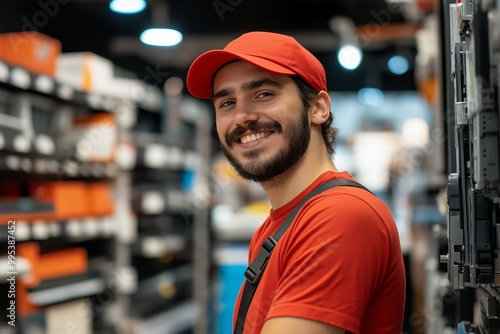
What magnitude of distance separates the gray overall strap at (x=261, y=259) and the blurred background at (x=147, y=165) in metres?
1.39

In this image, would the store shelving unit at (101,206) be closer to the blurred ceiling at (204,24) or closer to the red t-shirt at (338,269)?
the blurred ceiling at (204,24)

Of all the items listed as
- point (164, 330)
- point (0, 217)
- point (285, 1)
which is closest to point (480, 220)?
point (0, 217)

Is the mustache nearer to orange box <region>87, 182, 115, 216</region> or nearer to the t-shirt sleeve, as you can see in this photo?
the t-shirt sleeve

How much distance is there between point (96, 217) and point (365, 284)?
3.95m

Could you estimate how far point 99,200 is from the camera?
5008 mm

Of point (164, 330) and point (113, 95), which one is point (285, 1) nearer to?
point (113, 95)

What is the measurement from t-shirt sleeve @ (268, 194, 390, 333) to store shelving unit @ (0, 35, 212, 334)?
269cm

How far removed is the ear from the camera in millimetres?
1775

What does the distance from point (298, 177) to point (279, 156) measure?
0.09 m

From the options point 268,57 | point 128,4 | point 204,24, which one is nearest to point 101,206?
point 128,4

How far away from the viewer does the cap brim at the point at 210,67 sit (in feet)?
5.23

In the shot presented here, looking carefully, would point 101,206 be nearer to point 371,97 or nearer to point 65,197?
point 65,197

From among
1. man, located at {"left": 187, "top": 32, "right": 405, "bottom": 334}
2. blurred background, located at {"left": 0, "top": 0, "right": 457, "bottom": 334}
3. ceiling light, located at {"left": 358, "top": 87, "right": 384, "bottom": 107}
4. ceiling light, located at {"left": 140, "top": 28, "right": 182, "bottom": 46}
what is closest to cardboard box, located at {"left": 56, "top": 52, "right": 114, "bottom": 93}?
blurred background, located at {"left": 0, "top": 0, "right": 457, "bottom": 334}

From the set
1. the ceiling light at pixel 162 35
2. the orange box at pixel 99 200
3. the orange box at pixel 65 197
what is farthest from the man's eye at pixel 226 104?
the orange box at pixel 99 200
